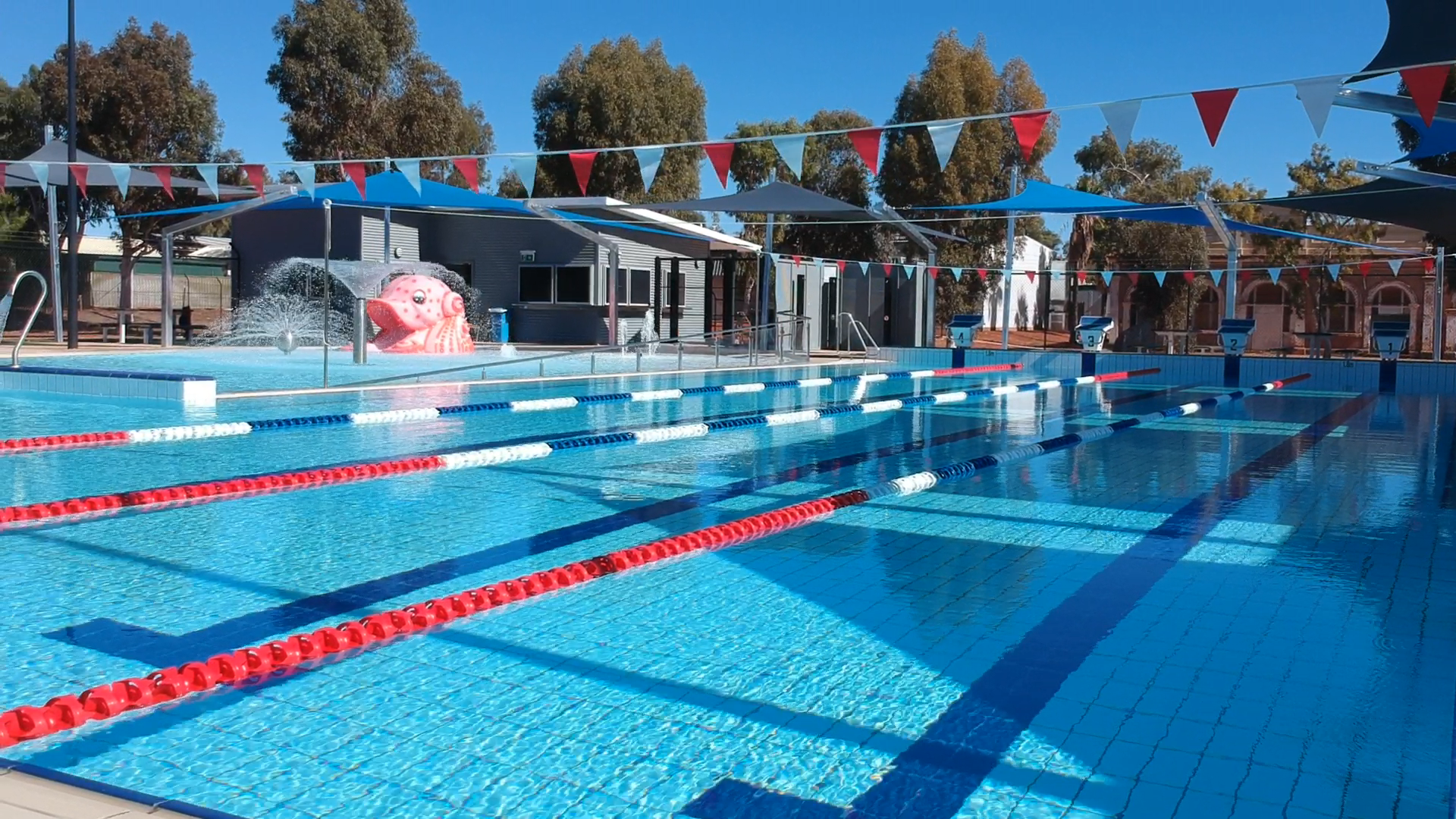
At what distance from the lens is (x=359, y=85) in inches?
1250

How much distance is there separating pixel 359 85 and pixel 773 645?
30613 millimetres

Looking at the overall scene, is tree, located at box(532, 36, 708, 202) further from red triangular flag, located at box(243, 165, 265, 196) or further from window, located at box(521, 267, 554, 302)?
red triangular flag, located at box(243, 165, 265, 196)

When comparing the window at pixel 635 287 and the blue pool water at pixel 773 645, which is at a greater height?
the window at pixel 635 287

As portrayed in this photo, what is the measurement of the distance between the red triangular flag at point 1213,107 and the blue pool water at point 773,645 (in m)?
2.46

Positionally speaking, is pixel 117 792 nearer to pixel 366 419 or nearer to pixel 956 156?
pixel 366 419

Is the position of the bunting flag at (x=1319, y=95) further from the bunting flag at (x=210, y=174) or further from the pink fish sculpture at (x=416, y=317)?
the pink fish sculpture at (x=416, y=317)

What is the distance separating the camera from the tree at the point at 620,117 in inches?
1355

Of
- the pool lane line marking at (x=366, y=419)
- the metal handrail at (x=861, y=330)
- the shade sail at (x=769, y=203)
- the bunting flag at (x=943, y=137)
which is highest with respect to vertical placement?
the shade sail at (x=769, y=203)

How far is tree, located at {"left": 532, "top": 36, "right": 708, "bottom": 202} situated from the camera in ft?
113

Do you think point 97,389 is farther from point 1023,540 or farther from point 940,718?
point 940,718

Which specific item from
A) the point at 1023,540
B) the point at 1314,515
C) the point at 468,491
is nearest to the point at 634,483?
the point at 468,491

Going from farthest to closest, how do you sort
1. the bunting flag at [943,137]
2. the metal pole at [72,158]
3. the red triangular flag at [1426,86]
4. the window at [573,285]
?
1. the window at [573,285]
2. the metal pole at [72,158]
3. the bunting flag at [943,137]
4. the red triangular flag at [1426,86]

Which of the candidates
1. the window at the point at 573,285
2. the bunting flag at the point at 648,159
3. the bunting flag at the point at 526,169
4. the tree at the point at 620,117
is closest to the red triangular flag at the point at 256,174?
the bunting flag at the point at 526,169

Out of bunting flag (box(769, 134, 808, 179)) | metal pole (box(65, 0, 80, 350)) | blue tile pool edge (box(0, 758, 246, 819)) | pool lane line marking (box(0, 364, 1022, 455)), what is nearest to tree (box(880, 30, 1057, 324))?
pool lane line marking (box(0, 364, 1022, 455))
